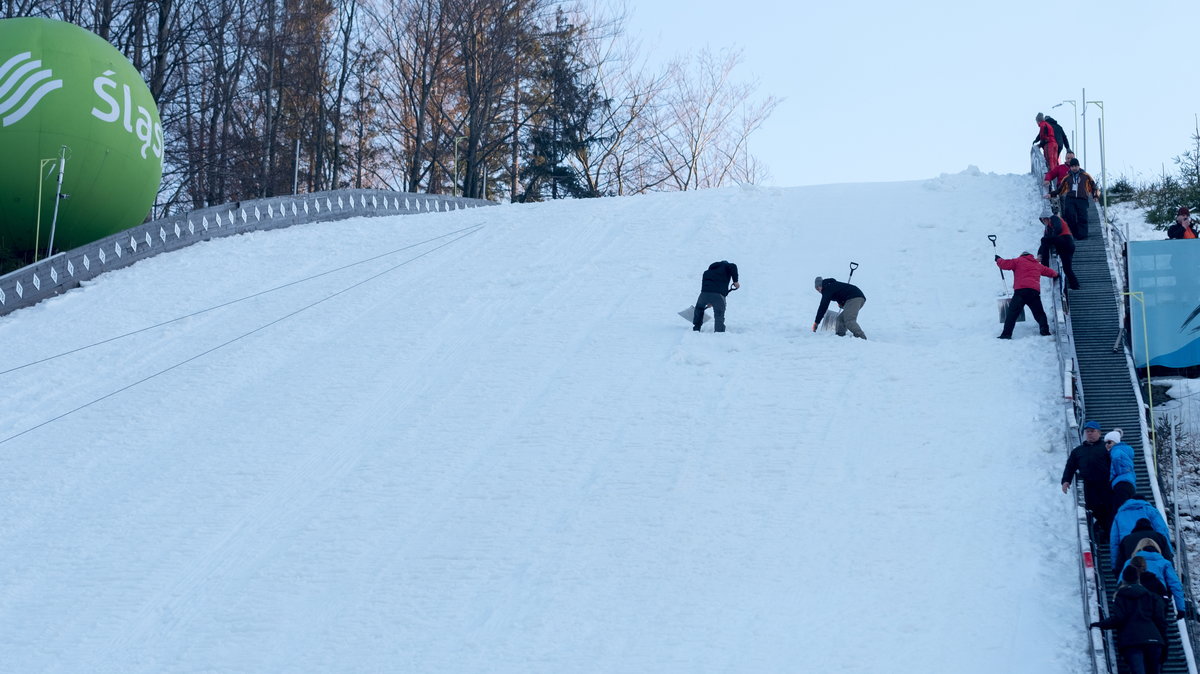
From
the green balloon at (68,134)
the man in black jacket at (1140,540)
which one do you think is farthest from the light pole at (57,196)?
the man in black jacket at (1140,540)

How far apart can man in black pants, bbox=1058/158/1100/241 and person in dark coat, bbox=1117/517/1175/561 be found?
9.64 meters

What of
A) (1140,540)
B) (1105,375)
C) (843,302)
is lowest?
(1140,540)

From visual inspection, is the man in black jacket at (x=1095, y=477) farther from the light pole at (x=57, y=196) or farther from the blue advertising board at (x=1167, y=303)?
the light pole at (x=57, y=196)

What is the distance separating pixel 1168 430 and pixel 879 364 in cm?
320

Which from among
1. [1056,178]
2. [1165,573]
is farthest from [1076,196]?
[1165,573]

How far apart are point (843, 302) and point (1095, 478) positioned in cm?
601

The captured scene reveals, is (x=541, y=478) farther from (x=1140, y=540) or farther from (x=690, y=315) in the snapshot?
(x=1140, y=540)

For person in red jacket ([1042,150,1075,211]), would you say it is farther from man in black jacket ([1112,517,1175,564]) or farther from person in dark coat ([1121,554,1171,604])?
person in dark coat ([1121,554,1171,604])

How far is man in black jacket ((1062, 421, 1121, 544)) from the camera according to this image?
10.1m

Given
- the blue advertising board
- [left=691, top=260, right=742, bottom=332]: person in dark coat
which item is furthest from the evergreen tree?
the blue advertising board

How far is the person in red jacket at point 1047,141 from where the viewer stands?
874 inches

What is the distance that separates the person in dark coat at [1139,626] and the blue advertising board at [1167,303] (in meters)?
5.60

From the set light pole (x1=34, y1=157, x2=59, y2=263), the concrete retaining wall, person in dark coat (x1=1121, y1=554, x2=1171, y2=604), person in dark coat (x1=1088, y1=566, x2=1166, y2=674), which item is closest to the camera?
person in dark coat (x1=1088, y1=566, x2=1166, y2=674)

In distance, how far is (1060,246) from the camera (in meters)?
15.9
